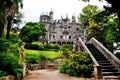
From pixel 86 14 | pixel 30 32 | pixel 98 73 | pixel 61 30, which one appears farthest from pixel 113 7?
pixel 61 30

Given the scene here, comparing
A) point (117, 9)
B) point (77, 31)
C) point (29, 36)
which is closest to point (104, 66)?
point (117, 9)

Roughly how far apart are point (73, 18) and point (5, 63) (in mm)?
65703

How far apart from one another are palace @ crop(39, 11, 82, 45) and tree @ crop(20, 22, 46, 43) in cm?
1616

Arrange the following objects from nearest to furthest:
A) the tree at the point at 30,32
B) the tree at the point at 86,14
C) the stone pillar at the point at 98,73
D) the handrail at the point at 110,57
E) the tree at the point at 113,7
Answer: the tree at the point at 113,7 → the stone pillar at the point at 98,73 → the handrail at the point at 110,57 → the tree at the point at 86,14 → the tree at the point at 30,32

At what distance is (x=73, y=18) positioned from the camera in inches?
3169

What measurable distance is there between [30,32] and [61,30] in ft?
68.1

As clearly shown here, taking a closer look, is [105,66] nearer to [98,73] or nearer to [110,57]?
[110,57]

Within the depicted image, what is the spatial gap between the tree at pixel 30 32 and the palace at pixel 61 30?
53.0ft

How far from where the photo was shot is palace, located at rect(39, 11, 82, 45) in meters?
78.9

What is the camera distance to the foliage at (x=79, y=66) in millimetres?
18592

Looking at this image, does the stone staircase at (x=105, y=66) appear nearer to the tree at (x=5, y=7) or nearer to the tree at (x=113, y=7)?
the tree at (x=113, y=7)

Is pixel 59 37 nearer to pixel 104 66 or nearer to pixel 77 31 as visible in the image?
pixel 77 31

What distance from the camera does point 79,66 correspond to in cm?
1892

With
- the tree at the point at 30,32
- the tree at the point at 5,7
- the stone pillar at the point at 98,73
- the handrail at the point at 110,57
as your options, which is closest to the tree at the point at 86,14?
the tree at the point at 30,32
